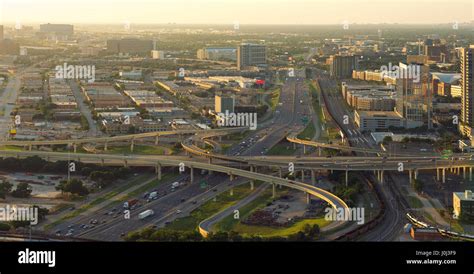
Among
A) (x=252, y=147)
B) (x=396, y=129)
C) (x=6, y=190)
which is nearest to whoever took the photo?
Answer: (x=6, y=190)

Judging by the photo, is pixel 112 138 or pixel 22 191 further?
pixel 112 138

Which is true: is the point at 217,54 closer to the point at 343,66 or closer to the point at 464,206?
the point at 343,66

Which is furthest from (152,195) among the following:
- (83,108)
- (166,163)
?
(83,108)

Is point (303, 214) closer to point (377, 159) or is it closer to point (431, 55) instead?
point (377, 159)

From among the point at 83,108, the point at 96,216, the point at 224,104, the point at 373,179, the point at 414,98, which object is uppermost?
the point at 414,98

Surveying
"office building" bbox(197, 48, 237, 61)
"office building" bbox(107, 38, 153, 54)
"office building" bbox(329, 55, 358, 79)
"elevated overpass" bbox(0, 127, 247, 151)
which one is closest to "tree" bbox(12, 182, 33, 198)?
"elevated overpass" bbox(0, 127, 247, 151)


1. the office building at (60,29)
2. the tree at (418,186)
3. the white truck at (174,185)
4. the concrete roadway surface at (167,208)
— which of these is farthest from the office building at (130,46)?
the tree at (418,186)

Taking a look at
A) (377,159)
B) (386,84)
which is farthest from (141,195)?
(386,84)
